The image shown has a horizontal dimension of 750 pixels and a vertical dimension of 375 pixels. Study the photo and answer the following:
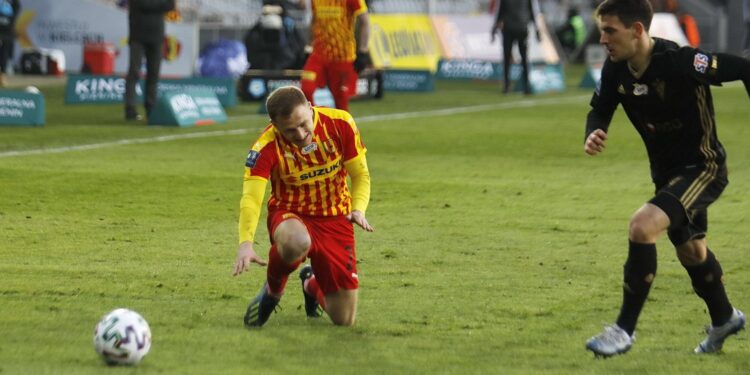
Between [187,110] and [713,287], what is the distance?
13.2 meters

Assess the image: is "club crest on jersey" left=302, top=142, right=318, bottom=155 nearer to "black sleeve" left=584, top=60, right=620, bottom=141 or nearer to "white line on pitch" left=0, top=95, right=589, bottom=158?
"black sleeve" left=584, top=60, right=620, bottom=141

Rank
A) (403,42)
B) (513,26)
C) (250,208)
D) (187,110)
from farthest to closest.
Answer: (403,42) < (513,26) < (187,110) < (250,208)

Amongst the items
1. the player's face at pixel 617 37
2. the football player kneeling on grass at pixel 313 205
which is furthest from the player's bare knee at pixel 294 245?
the player's face at pixel 617 37

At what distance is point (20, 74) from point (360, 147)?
22779 mm

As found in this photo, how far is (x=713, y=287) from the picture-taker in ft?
23.1

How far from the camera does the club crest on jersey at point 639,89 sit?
6848 millimetres

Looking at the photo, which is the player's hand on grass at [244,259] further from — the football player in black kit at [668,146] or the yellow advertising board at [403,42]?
the yellow advertising board at [403,42]

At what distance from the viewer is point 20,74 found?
29.2 metres

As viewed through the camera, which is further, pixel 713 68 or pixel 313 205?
pixel 313 205

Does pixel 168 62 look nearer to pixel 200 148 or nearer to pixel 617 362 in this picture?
pixel 200 148

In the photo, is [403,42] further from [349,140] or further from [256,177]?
[256,177]

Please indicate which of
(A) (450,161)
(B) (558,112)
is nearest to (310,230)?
(A) (450,161)

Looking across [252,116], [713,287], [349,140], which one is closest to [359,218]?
[349,140]

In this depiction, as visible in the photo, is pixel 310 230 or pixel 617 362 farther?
pixel 310 230
